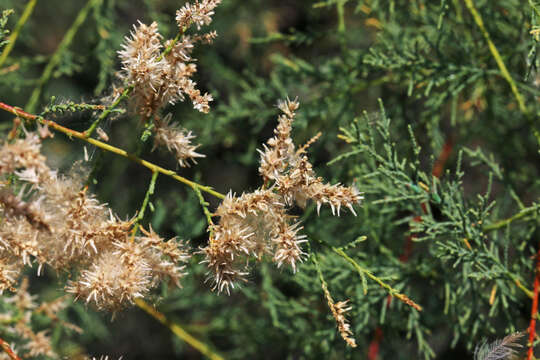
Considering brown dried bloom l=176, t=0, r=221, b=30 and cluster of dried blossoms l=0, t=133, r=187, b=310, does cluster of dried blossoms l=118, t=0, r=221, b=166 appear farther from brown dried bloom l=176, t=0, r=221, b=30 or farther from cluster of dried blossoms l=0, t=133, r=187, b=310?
cluster of dried blossoms l=0, t=133, r=187, b=310

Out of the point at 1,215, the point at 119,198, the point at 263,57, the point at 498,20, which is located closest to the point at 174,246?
the point at 1,215

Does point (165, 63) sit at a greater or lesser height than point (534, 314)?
greater

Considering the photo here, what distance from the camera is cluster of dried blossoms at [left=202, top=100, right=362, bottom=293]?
857 millimetres

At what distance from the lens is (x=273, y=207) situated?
876mm

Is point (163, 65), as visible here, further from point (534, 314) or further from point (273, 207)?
point (534, 314)

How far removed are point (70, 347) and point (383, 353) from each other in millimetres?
932

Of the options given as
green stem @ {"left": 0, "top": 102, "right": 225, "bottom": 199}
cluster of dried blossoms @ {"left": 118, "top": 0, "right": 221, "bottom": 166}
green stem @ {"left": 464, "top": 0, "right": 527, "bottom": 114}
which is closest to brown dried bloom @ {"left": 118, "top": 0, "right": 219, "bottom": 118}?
cluster of dried blossoms @ {"left": 118, "top": 0, "right": 221, "bottom": 166}

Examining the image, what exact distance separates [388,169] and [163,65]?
0.55 m

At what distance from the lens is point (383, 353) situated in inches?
64.0

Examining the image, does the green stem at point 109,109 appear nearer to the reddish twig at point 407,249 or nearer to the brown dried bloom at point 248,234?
the brown dried bloom at point 248,234

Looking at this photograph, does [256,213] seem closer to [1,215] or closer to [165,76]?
[165,76]

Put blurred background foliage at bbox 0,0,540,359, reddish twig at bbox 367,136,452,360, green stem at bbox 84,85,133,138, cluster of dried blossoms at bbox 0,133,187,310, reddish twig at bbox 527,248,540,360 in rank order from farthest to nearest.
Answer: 1. reddish twig at bbox 367,136,452,360
2. blurred background foliage at bbox 0,0,540,359
3. reddish twig at bbox 527,248,540,360
4. green stem at bbox 84,85,133,138
5. cluster of dried blossoms at bbox 0,133,187,310

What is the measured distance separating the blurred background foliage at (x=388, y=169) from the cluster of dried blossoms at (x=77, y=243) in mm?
147

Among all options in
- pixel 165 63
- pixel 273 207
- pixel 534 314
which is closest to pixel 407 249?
pixel 534 314
